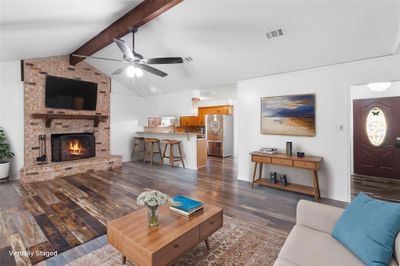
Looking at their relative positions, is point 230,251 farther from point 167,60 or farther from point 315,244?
point 167,60

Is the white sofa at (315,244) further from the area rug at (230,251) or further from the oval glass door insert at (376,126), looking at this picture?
the oval glass door insert at (376,126)

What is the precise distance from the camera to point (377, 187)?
4.20m

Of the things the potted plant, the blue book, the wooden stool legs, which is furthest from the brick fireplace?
the blue book

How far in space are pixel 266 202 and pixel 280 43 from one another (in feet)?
8.89

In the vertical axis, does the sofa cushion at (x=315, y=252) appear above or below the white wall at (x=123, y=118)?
below

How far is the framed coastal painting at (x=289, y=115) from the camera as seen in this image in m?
3.87

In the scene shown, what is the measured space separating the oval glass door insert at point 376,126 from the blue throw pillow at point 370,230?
461cm

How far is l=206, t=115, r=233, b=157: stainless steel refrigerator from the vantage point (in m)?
8.00

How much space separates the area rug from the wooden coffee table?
15 cm

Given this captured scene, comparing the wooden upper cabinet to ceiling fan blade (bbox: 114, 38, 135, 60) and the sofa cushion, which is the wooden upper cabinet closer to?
ceiling fan blade (bbox: 114, 38, 135, 60)

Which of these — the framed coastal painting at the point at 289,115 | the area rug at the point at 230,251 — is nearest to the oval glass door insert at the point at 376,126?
the framed coastal painting at the point at 289,115

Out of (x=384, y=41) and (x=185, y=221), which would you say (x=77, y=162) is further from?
(x=384, y=41)

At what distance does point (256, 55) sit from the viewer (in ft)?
12.4

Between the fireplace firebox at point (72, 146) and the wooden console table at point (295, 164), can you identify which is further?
the fireplace firebox at point (72, 146)
